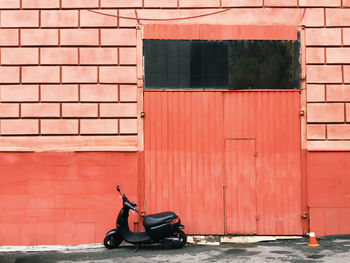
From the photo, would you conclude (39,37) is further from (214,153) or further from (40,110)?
(214,153)

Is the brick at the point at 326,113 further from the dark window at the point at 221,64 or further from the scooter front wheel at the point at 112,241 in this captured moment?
the scooter front wheel at the point at 112,241

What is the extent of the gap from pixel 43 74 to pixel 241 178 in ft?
16.4

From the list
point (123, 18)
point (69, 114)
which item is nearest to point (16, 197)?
point (69, 114)

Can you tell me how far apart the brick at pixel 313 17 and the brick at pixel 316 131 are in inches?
89.9

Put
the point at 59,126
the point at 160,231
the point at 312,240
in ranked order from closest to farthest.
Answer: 1. the point at 160,231
2. the point at 312,240
3. the point at 59,126

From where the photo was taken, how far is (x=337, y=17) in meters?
9.80

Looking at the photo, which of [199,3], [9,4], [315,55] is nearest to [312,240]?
[315,55]

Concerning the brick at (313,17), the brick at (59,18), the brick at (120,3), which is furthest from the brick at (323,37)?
the brick at (59,18)

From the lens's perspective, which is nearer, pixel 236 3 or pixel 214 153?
pixel 214 153

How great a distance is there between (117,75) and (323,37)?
15.5ft

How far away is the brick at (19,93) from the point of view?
31.8 ft

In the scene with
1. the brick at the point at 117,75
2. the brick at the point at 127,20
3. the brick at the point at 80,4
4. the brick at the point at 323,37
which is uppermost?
the brick at the point at 80,4

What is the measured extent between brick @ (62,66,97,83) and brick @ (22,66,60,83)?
7.1 inches

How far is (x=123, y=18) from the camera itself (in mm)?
→ 9797
